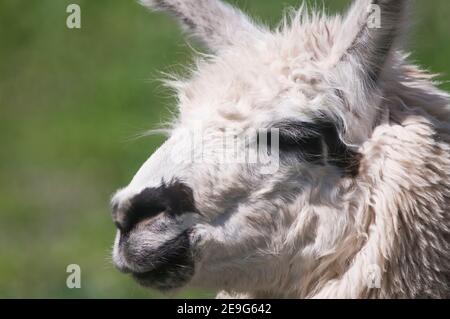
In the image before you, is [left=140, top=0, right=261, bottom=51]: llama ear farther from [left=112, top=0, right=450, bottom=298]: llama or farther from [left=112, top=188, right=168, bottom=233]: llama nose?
[left=112, top=188, right=168, bottom=233]: llama nose

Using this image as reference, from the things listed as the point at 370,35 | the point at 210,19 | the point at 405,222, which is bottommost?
the point at 405,222

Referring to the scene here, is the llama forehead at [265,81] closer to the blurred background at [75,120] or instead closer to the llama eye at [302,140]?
the llama eye at [302,140]

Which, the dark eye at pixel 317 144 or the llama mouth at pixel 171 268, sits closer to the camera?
the llama mouth at pixel 171 268

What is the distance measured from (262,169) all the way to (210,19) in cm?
89

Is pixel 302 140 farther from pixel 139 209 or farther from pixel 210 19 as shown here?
Answer: pixel 210 19

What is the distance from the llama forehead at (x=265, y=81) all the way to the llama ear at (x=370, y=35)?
9 centimetres

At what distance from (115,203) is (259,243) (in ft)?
1.63

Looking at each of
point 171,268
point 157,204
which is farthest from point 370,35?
point 171,268

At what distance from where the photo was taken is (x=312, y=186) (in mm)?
3859

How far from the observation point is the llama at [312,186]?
374 centimetres

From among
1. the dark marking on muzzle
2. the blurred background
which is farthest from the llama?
the blurred background

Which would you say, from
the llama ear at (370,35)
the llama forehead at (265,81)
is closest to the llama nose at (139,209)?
the llama forehead at (265,81)

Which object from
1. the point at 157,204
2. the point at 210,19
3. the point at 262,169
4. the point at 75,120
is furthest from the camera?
the point at 75,120
